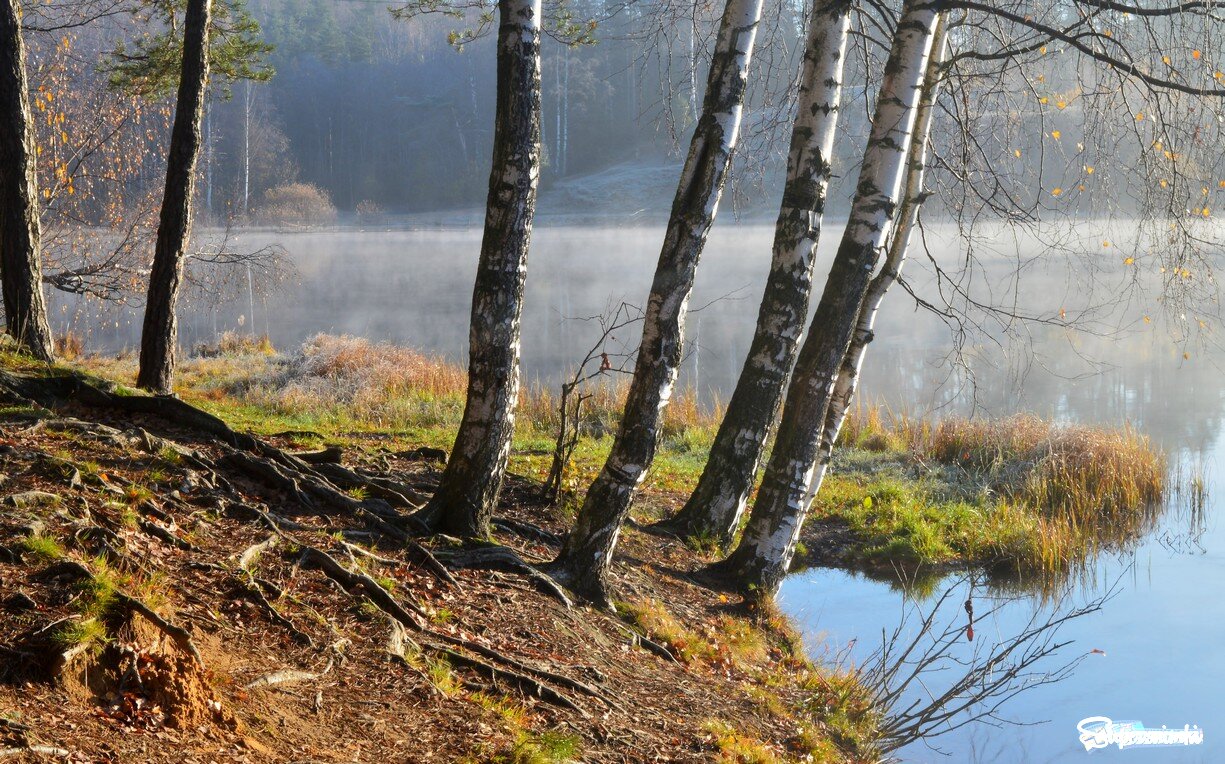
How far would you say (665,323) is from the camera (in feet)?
16.6

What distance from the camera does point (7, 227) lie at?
797 cm

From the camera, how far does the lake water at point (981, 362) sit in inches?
267

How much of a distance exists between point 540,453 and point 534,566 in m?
4.61

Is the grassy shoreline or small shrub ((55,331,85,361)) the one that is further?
small shrub ((55,331,85,361))

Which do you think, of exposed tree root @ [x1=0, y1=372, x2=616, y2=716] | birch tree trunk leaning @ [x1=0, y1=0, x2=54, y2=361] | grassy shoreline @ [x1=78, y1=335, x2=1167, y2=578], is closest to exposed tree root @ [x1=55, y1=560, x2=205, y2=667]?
exposed tree root @ [x1=0, y1=372, x2=616, y2=716]

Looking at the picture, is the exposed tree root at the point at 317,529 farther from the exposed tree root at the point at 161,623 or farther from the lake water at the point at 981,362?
the lake water at the point at 981,362

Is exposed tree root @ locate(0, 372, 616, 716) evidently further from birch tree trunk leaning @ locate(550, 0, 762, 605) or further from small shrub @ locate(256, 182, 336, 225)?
small shrub @ locate(256, 182, 336, 225)

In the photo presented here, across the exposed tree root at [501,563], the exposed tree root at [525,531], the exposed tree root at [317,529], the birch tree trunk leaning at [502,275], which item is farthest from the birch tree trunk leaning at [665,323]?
the exposed tree root at [525,531]

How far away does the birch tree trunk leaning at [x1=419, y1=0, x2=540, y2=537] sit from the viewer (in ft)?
16.2

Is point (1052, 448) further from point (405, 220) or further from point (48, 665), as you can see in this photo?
point (405, 220)

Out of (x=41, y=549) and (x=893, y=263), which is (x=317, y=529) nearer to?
(x=41, y=549)

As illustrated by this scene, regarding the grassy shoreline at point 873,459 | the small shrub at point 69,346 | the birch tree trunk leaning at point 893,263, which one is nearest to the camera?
the birch tree trunk leaning at point 893,263

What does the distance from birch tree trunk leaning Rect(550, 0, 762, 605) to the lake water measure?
2344 millimetres

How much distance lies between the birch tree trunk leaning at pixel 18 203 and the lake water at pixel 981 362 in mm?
5859
